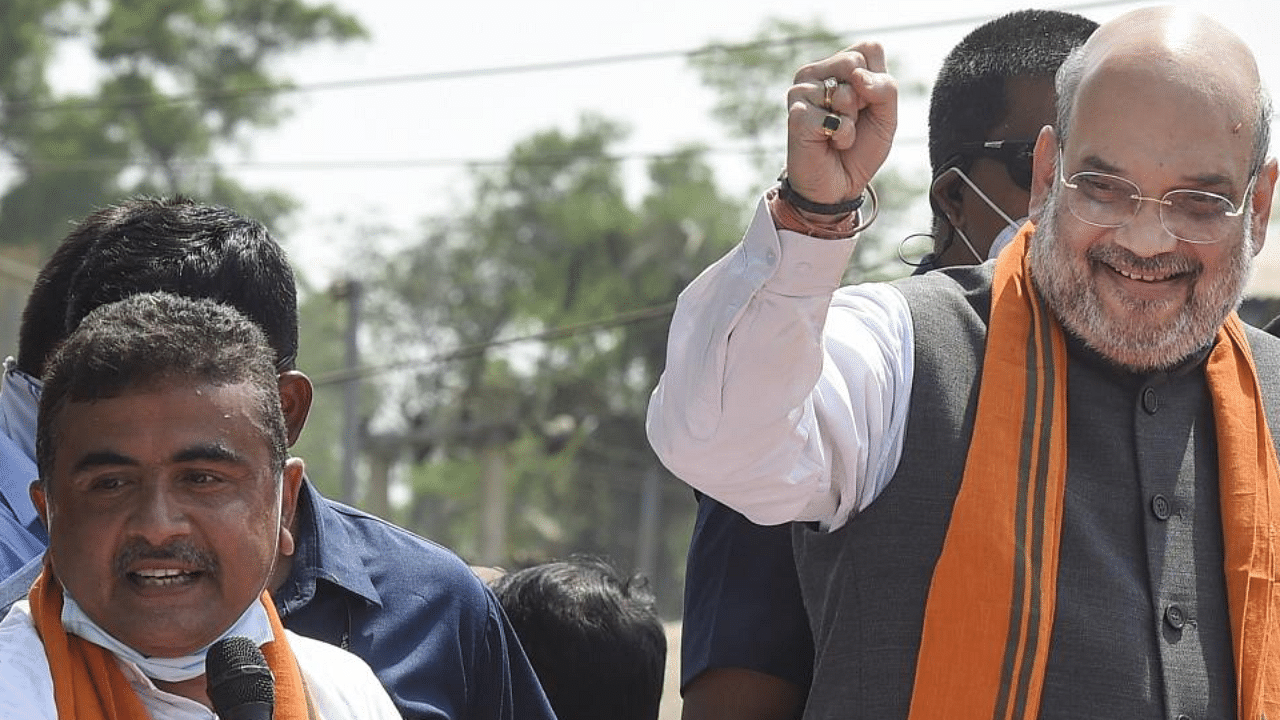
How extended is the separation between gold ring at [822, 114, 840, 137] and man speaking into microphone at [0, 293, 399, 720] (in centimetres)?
100

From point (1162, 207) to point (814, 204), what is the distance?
0.69 meters

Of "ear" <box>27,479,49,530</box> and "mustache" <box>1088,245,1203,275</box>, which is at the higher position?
"mustache" <box>1088,245,1203,275</box>

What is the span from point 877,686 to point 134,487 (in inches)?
45.8

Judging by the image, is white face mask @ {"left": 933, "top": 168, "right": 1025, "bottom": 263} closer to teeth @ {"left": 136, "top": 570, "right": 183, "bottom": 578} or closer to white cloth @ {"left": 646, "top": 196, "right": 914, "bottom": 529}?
white cloth @ {"left": 646, "top": 196, "right": 914, "bottom": 529}

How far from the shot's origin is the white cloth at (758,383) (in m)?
2.91

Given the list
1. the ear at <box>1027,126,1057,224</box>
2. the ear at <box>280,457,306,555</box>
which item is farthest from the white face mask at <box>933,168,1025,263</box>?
the ear at <box>280,457,306,555</box>

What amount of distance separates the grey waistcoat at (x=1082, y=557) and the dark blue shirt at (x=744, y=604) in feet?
0.80

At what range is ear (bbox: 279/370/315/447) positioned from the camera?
3482 millimetres

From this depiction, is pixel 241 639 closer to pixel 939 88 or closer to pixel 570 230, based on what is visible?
pixel 939 88

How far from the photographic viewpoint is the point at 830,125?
288cm

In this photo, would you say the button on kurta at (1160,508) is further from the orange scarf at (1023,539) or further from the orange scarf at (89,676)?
the orange scarf at (89,676)

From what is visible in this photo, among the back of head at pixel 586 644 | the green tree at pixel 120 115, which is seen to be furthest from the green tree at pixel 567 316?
the back of head at pixel 586 644

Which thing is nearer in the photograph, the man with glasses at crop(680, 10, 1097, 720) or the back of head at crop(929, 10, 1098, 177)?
the man with glasses at crop(680, 10, 1097, 720)

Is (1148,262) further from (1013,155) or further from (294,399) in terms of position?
(294,399)
